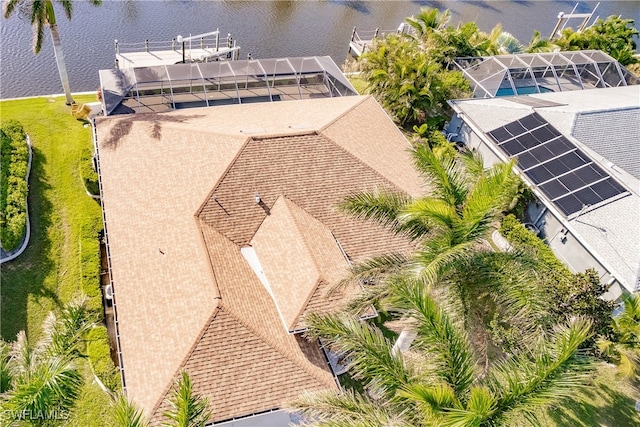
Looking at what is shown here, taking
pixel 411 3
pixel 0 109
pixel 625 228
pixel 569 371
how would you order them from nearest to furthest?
pixel 569 371 → pixel 625 228 → pixel 0 109 → pixel 411 3

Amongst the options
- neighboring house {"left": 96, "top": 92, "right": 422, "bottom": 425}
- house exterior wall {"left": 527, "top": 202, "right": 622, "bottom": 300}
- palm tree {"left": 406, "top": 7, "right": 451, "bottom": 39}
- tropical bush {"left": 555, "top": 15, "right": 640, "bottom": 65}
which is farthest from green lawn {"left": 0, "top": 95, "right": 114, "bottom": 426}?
tropical bush {"left": 555, "top": 15, "right": 640, "bottom": 65}

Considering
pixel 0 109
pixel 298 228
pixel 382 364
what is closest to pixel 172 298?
pixel 298 228

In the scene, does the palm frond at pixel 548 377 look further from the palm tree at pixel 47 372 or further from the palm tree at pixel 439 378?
the palm tree at pixel 47 372

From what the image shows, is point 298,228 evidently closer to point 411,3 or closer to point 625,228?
point 625,228

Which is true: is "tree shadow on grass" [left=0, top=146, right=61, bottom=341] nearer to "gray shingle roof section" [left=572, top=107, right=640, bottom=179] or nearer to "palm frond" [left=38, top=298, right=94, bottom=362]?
"palm frond" [left=38, top=298, right=94, bottom=362]

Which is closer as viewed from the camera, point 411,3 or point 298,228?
point 298,228

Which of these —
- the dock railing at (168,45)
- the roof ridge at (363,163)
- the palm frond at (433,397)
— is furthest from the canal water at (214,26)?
the palm frond at (433,397)

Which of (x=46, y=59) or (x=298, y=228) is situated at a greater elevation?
(x=298, y=228)
